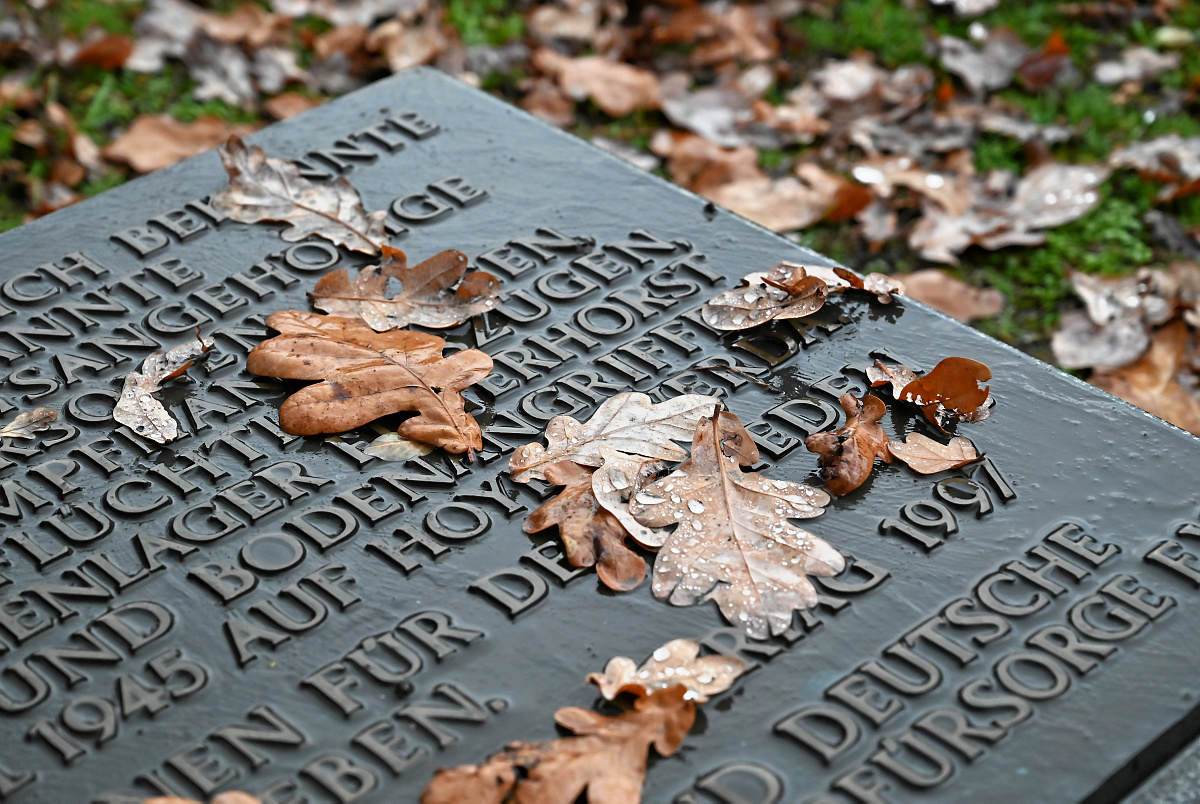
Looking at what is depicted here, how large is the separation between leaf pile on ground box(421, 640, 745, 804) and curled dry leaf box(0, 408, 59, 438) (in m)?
1.03

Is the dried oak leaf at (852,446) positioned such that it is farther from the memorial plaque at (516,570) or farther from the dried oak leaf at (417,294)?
the dried oak leaf at (417,294)

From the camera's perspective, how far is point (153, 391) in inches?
86.3

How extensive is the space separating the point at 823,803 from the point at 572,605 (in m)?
0.47

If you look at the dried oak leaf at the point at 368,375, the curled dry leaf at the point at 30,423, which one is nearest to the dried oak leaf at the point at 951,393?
the dried oak leaf at the point at 368,375

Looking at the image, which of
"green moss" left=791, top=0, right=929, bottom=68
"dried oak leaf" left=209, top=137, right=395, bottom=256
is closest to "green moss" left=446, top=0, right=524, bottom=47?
"green moss" left=791, top=0, right=929, bottom=68

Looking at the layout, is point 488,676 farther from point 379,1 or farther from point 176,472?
point 379,1

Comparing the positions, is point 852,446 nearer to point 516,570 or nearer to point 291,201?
point 516,570

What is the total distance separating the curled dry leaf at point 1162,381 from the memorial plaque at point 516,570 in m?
0.97

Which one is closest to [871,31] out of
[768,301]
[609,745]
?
[768,301]

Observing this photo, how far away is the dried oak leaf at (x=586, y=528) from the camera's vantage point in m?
1.87

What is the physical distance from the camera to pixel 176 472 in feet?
6.70

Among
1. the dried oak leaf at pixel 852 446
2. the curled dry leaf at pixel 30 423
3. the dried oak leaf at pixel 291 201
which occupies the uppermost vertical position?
the dried oak leaf at pixel 852 446

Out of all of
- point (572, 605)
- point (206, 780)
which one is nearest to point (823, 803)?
point (572, 605)

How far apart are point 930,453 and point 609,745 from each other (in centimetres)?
79
